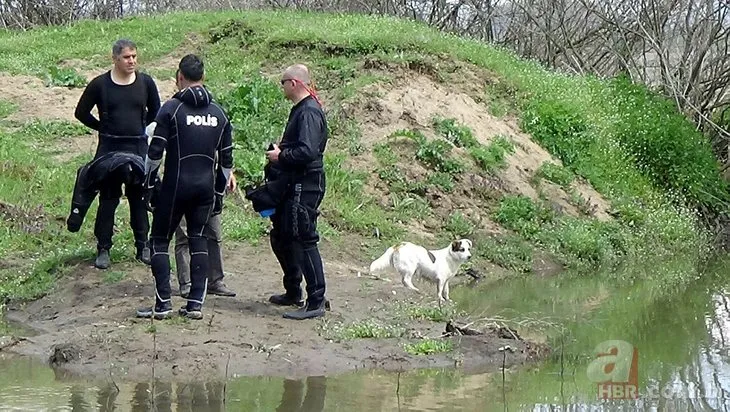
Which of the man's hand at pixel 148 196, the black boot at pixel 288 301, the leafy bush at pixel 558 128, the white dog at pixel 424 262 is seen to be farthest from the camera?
the leafy bush at pixel 558 128

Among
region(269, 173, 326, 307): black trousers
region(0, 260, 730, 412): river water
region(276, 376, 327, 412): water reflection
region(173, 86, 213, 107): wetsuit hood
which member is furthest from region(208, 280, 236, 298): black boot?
region(276, 376, 327, 412): water reflection

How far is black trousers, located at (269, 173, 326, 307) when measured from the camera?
7.89m

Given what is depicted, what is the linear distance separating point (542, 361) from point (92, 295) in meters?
3.78

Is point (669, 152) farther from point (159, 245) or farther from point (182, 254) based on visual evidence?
point (159, 245)

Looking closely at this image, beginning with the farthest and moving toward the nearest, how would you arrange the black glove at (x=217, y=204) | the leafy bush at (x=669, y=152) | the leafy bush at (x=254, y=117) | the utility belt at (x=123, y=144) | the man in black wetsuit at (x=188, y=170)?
1. the leafy bush at (x=669, y=152)
2. the leafy bush at (x=254, y=117)
3. the utility belt at (x=123, y=144)
4. the black glove at (x=217, y=204)
5. the man in black wetsuit at (x=188, y=170)

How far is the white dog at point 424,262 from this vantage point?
9.80 metres

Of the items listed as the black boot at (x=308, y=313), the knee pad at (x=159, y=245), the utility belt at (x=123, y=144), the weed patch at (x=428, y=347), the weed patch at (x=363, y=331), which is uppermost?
the utility belt at (x=123, y=144)

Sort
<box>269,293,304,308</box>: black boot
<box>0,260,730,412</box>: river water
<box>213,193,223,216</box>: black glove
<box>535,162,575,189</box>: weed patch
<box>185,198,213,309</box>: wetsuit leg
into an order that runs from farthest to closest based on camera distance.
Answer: <box>535,162,575,189</box>: weed patch → <box>269,293,304,308</box>: black boot → <box>213,193,223,216</box>: black glove → <box>185,198,213,309</box>: wetsuit leg → <box>0,260,730,412</box>: river water

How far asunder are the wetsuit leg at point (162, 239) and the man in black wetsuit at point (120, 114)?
4.61 ft

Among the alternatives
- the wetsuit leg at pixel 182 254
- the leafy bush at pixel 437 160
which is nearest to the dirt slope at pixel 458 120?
the leafy bush at pixel 437 160

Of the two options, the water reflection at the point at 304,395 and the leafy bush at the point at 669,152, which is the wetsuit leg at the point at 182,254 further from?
the leafy bush at the point at 669,152

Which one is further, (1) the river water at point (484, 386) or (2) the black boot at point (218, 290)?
(2) the black boot at point (218, 290)

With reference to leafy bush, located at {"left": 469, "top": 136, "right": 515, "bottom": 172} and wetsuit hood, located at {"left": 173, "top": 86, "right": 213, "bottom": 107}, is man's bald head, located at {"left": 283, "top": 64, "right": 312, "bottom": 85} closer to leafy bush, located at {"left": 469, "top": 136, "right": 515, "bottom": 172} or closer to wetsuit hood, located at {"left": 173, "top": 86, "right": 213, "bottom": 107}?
wetsuit hood, located at {"left": 173, "top": 86, "right": 213, "bottom": 107}

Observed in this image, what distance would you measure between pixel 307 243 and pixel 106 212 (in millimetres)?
2303
